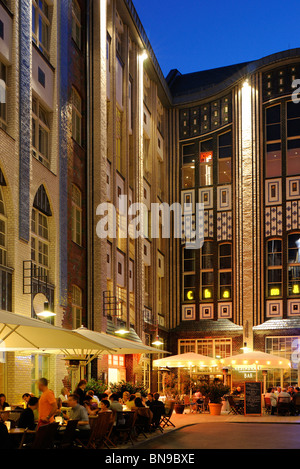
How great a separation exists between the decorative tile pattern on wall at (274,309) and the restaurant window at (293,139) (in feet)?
23.0

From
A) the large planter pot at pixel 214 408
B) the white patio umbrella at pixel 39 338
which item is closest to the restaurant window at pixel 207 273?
the large planter pot at pixel 214 408

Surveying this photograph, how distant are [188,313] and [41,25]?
2056cm

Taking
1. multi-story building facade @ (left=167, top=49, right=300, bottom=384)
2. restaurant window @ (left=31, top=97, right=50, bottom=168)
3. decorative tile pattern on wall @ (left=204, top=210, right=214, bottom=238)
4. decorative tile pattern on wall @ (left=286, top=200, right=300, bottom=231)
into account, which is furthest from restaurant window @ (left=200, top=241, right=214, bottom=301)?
restaurant window @ (left=31, top=97, right=50, bottom=168)

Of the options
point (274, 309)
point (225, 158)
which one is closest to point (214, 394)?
point (274, 309)

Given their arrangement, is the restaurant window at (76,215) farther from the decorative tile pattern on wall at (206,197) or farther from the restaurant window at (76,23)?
the decorative tile pattern on wall at (206,197)

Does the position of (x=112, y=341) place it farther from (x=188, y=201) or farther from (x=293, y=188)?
(x=188, y=201)

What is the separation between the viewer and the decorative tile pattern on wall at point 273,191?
3728cm

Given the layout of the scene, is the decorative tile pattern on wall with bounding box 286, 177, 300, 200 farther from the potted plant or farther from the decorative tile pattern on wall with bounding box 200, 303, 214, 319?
the potted plant

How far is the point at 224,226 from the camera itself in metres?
38.2

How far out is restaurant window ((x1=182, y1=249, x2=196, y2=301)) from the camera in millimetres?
38875

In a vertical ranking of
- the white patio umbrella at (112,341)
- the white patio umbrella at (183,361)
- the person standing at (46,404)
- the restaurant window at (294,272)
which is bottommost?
the white patio umbrella at (183,361)

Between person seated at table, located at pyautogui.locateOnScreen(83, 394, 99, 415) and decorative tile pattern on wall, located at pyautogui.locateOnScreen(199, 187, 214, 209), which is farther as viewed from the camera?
decorative tile pattern on wall, located at pyautogui.locateOnScreen(199, 187, 214, 209)

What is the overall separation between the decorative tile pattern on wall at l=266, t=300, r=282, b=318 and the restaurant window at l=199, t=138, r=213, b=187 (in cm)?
779
